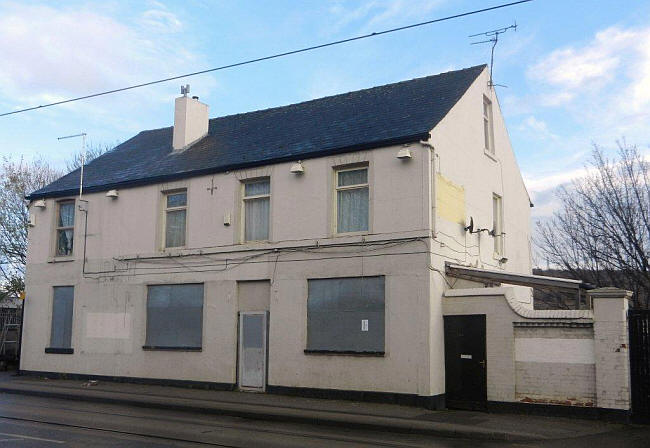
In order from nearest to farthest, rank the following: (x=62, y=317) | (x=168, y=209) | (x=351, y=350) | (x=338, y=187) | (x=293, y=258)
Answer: (x=351, y=350) → (x=338, y=187) → (x=293, y=258) → (x=168, y=209) → (x=62, y=317)

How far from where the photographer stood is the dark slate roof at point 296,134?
1773 cm

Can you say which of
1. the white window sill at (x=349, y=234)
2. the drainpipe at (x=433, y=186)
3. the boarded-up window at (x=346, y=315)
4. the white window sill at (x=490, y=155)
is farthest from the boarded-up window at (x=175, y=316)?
the white window sill at (x=490, y=155)

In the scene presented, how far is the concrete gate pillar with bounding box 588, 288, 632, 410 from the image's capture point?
13.7 m

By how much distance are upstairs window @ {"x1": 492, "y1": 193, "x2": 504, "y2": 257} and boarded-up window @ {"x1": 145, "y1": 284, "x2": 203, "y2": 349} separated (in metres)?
9.21

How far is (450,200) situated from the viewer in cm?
1750

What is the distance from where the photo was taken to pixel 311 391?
17.1m

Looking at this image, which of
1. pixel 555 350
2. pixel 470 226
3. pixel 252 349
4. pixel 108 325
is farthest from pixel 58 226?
pixel 555 350

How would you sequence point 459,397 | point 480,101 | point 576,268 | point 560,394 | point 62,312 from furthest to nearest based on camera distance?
point 576,268 → point 62,312 → point 480,101 → point 459,397 → point 560,394

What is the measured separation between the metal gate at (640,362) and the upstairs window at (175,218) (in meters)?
12.7

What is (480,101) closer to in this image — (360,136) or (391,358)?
(360,136)

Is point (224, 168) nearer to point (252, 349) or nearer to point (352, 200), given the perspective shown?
point (352, 200)

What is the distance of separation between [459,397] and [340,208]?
18.6 ft

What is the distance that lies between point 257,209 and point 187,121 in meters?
5.74

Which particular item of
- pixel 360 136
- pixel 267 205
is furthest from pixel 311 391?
pixel 360 136
